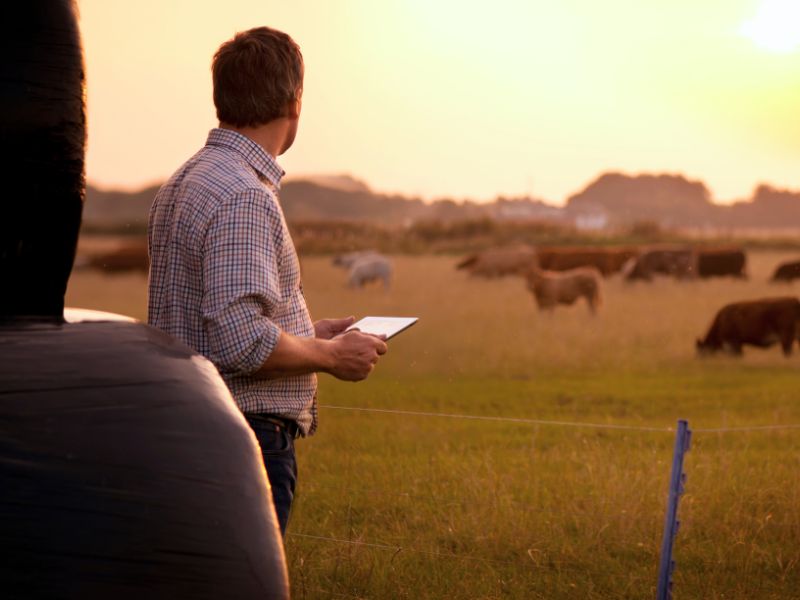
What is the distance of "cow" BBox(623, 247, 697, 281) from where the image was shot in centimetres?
2820

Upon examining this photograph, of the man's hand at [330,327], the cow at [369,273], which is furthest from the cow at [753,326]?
the man's hand at [330,327]

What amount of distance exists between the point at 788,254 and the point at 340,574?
1314 inches

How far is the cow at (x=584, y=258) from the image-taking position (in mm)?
33469

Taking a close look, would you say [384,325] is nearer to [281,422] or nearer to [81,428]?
[281,422]

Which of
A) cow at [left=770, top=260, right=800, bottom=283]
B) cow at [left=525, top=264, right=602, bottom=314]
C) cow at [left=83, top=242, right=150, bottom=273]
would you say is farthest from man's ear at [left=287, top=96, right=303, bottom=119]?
cow at [left=770, top=260, right=800, bottom=283]

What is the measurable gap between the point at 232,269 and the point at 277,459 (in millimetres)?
533

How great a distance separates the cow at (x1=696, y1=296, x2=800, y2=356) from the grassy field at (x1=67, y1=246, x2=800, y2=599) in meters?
1.42

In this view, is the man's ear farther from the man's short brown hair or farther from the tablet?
the tablet

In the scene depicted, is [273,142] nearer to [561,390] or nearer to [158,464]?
[158,464]

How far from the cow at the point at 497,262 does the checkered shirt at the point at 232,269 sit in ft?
91.5

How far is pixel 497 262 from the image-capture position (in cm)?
3219

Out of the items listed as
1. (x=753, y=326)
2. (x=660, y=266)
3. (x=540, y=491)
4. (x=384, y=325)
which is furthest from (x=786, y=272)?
(x=384, y=325)

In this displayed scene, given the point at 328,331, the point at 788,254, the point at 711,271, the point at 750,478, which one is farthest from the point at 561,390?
the point at 788,254

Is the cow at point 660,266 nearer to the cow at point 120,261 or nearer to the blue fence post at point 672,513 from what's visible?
the cow at point 120,261
